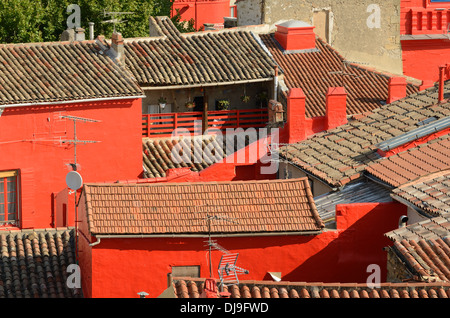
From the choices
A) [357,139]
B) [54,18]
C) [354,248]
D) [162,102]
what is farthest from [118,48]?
[354,248]

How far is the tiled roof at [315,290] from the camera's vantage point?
83.3ft

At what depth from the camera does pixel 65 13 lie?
174 feet

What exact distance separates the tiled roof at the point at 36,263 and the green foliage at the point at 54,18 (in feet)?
64.5

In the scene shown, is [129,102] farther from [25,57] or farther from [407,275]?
[407,275]

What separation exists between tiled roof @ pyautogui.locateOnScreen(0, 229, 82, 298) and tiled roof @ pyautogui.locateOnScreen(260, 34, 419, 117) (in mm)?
13196

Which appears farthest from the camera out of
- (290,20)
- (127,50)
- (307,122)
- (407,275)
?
(290,20)

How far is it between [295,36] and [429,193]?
56.0ft

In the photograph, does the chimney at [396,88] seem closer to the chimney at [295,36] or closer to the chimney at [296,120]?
the chimney at [296,120]

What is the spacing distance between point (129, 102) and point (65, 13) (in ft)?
45.2

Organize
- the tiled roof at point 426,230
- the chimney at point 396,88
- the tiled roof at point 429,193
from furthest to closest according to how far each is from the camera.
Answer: the chimney at point 396,88 < the tiled roof at point 429,193 < the tiled roof at point 426,230

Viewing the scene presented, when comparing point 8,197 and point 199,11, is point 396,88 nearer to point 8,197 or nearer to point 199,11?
point 8,197

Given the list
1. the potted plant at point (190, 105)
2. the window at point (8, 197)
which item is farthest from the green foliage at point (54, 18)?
the window at point (8, 197)

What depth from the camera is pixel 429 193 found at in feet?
102

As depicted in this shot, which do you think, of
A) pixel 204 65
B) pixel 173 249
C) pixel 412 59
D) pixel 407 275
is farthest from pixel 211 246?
pixel 412 59
